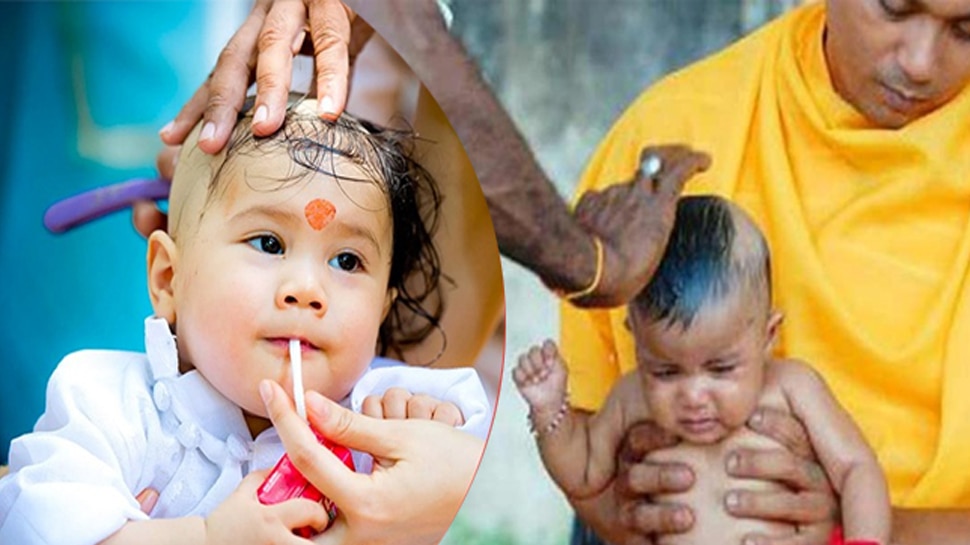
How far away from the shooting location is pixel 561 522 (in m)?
2.05

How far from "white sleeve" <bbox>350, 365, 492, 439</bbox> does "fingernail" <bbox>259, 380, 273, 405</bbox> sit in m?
0.12

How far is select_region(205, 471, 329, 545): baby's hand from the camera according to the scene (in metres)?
1.46

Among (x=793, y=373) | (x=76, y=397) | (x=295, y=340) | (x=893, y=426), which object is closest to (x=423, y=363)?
(x=295, y=340)

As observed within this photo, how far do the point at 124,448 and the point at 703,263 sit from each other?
0.85 metres

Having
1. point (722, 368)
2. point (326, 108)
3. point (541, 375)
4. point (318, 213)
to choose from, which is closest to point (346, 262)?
point (318, 213)

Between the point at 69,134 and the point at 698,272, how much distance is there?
84 cm

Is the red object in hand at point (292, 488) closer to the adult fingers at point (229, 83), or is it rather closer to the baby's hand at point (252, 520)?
the baby's hand at point (252, 520)

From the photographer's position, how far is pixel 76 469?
1448 millimetres

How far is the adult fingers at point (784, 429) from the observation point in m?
1.99

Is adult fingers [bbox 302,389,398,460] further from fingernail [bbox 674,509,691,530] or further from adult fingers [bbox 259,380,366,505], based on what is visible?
fingernail [bbox 674,509,691,530]

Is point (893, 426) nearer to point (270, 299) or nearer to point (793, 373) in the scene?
point (793, 373)

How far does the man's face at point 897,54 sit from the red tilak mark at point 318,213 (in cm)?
84

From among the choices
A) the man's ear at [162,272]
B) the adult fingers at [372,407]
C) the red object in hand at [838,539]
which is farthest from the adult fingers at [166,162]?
the red object in hand at [838,539]

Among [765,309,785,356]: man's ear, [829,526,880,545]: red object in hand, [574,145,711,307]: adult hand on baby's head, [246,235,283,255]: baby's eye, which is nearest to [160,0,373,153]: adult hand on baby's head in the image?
[246,235,283,255]: baby's eye
